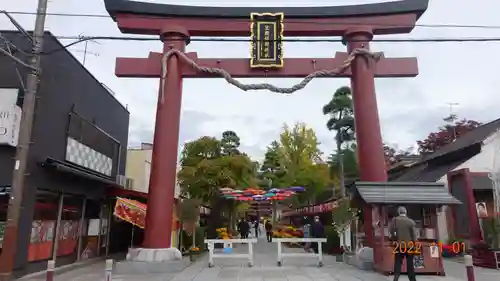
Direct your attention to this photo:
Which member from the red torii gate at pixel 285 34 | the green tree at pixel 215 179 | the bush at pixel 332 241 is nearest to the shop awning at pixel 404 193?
the red torii gate at pixel 285 34

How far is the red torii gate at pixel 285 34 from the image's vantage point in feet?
45.7

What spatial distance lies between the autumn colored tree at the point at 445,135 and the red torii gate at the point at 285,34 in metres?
24.2

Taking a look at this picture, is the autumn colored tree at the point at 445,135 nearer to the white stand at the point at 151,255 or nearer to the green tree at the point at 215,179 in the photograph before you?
the green tree at the point at 215,179

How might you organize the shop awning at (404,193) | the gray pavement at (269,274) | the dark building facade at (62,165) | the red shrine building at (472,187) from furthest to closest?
the red shrine building at (472,187)
the dark building facade at (62,165)
the shop awning at (404,193)
the gray pavement at (269,274)

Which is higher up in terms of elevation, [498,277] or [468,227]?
[468,227]

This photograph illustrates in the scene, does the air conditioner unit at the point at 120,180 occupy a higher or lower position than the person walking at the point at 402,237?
higher

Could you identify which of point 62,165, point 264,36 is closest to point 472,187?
point 264,36

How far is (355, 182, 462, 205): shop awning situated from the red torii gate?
1.84 meters

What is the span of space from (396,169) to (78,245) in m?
22.1

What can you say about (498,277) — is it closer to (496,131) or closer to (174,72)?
(496,131)

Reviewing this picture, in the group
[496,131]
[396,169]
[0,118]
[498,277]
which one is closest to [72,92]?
[0,118]

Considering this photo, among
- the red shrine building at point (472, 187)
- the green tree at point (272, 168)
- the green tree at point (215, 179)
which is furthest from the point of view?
the green tree at point (272, 168)

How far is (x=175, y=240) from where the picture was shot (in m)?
17.5

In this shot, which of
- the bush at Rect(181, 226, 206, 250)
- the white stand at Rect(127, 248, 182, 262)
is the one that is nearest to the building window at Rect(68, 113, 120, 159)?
the white stand at Rect(127, 248, 182, 262)
